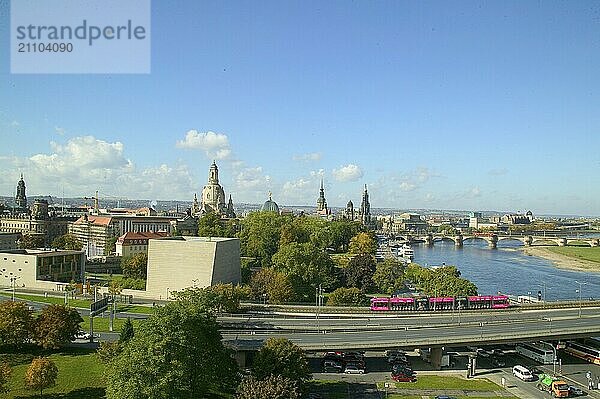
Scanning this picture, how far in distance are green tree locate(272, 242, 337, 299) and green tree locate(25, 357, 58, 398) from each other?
2357cm

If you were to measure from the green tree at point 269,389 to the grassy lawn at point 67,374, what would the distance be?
5.72 meters

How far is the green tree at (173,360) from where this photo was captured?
17.4 meters

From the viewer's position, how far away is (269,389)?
18906 mm

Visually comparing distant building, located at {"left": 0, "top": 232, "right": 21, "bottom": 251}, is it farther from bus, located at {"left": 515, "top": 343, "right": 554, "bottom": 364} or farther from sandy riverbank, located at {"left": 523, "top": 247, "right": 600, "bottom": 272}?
sandy riverbank, located at {"left": 523, "top": 247, "right": 600, "bottom": 272}

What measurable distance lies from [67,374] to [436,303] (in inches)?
944

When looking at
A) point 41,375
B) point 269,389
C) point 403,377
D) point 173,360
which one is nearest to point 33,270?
point 41,375

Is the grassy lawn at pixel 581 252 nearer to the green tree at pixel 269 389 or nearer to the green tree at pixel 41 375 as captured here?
the green tree at pixel 269 389

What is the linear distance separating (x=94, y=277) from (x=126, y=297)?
14.0 m

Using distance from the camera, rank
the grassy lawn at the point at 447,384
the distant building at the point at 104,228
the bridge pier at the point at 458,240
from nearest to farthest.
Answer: the grassy lawn at the point at 447,384 → the distant building at the point at 104,228 → the bridge pier at the point at 458,240

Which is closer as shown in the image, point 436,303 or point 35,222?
point 436,303

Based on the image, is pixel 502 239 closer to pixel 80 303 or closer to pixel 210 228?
pixel 210 228

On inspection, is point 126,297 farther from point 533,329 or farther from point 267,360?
point 533,329

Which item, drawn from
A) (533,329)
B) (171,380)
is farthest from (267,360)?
(533,329)

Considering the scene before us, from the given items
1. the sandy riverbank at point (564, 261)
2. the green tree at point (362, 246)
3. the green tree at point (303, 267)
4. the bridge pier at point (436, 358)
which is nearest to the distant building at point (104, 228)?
the green tree at point (362, 246)
